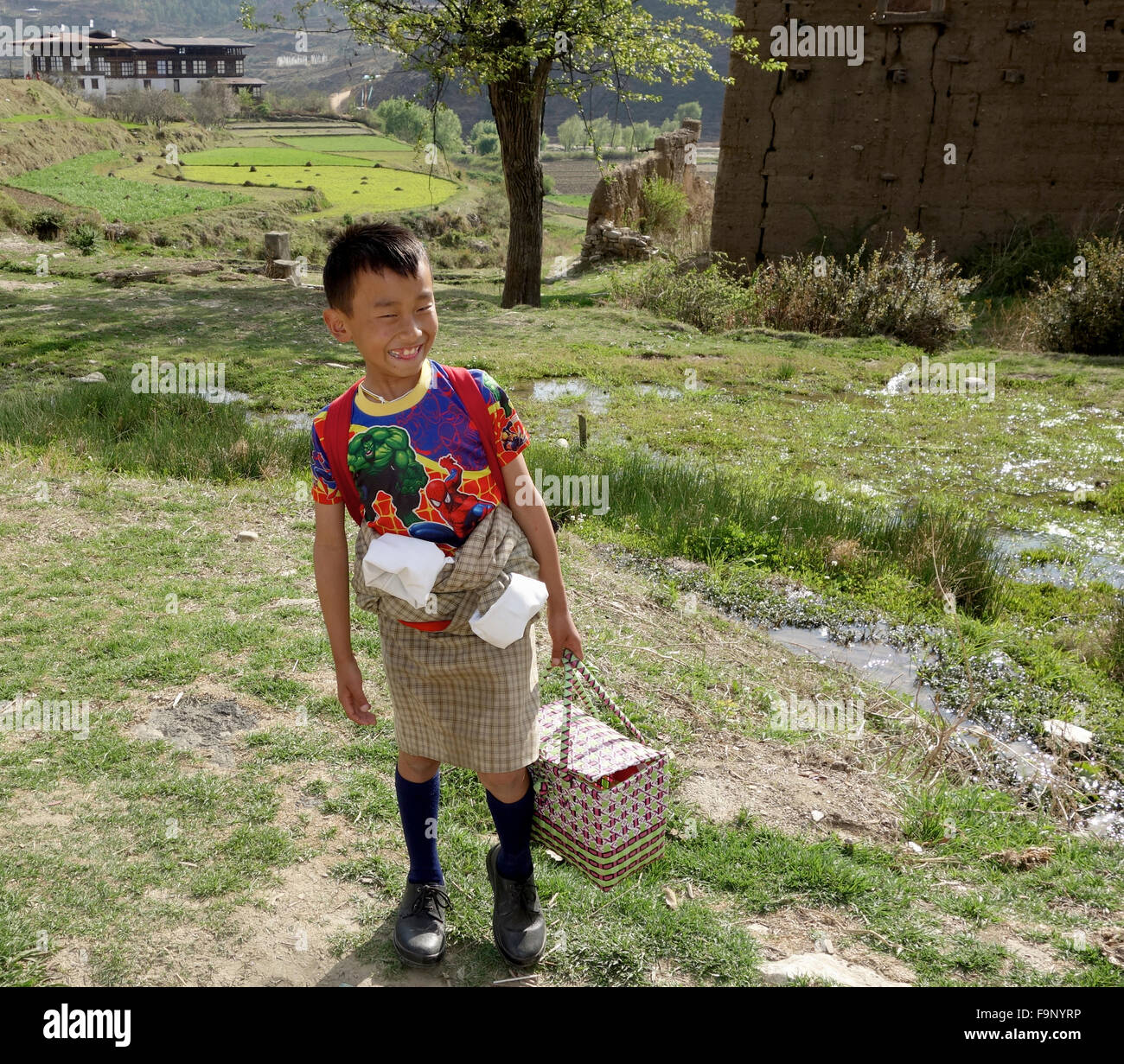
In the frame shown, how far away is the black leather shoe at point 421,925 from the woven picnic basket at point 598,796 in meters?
0.35

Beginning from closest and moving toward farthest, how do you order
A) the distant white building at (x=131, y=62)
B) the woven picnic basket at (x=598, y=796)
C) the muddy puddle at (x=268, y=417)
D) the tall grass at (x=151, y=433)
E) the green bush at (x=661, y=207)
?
the woven picnic basket at (x=598, y=796), the tall grass at (x=151, y=433), the muddy puddle at (x=268, y=417), the green bush at (x=661, y=207), the distant white building at (x=131, y=62)

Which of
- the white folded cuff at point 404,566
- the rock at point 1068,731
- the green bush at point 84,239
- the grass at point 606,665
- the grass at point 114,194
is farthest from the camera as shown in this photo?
the grass at point 114,194

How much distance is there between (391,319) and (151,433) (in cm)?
603

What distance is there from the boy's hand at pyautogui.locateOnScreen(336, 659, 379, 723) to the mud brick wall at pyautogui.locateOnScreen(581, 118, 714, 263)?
1741cm

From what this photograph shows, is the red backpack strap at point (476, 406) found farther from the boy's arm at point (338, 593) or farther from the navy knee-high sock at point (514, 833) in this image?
the navy knee-high sock at point (514, 833)

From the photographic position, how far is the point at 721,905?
10.2ft

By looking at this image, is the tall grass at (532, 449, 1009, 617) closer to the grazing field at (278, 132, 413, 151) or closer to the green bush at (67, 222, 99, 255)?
the green bush at (67, 222, 99, 255)

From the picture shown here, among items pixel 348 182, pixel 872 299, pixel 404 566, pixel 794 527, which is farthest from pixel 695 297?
pixel 348 182

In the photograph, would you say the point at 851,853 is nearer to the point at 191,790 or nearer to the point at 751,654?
the point at 751,654

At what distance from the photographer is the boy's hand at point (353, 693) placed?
2633mm

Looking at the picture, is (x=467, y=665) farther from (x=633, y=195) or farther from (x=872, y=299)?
(x=633, y=195)

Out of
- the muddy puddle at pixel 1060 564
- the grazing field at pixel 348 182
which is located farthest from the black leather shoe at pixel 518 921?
the grazing field at pixel 348 182

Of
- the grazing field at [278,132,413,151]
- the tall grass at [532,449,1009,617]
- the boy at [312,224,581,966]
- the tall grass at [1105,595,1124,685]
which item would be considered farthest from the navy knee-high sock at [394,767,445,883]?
the grazing field at [278,132,413,151]

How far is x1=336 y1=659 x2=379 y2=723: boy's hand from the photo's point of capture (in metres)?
2.63
